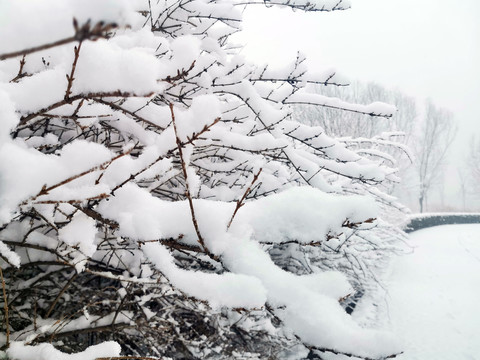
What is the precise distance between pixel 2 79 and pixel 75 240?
1.89ft

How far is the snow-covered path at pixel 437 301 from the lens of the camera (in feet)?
21.5

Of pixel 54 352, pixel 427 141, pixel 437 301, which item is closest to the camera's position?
pixel 54 352

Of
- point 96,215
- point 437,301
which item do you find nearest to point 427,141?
point 437,301

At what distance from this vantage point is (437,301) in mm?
8727

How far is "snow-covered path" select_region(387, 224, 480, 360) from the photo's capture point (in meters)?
6.56

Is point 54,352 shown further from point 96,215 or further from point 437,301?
point 437,301

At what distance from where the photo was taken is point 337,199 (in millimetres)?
1020

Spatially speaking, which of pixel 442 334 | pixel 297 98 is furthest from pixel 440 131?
pixel 297 98

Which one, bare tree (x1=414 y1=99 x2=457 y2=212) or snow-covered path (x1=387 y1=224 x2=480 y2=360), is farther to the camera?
bare tree (x1=414 y1=99 x2=457 y2=212)

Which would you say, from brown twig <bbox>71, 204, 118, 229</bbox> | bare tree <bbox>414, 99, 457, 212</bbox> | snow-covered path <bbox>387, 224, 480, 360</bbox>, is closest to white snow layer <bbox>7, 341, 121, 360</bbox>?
brown twig <bbox>71, 204, 118, 229</bbox>

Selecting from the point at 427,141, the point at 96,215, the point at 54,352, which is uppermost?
the point at 96,215

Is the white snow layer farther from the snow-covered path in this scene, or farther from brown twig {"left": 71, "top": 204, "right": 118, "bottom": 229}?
the snow-covered path

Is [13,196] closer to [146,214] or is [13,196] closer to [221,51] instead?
[146,214]

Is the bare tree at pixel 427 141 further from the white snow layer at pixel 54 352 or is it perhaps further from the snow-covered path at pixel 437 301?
the white snow layer at pixel 54 352
